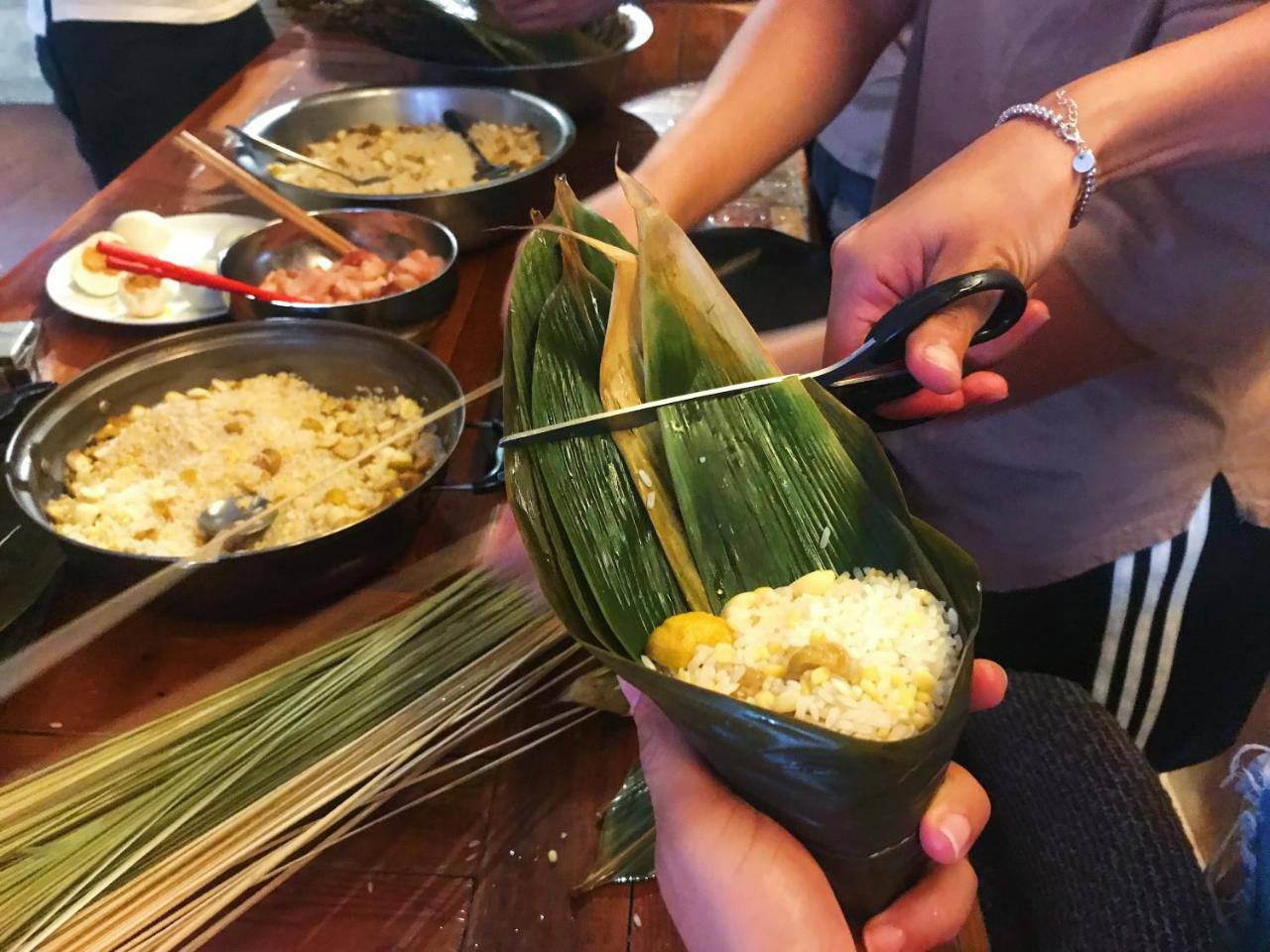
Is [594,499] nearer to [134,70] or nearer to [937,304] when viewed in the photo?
[937,304]

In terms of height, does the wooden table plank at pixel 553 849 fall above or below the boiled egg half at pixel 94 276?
below

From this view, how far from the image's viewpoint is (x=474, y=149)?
1691 millimetres

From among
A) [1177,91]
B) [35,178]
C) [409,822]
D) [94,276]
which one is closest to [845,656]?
[409,822]

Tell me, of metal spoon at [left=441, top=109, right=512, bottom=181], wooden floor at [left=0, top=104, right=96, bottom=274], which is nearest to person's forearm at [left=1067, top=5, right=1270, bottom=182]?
metal spoon at [left=441, top=109, right=512, bottom=181]

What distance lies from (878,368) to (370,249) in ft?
3.08

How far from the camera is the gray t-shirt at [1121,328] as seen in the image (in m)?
0.90

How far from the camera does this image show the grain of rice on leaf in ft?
1.89

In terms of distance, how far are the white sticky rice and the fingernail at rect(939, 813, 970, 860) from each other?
0.10 metres

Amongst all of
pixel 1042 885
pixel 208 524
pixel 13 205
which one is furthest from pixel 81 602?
pixel 13 205

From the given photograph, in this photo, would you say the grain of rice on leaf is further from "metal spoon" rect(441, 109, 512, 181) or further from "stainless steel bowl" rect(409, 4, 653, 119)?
"stainless steel bowl" rect(409, 4, 653, 119)

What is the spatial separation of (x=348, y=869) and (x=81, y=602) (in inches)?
15.3

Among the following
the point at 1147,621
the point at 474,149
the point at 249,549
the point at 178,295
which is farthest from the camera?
the point at 474,149

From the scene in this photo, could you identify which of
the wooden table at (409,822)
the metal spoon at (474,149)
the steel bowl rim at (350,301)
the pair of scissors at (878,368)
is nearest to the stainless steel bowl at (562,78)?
the metal spoon at (474,149)

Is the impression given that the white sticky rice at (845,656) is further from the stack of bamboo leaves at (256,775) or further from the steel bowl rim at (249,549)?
the steel bowl rim at (249,549)
